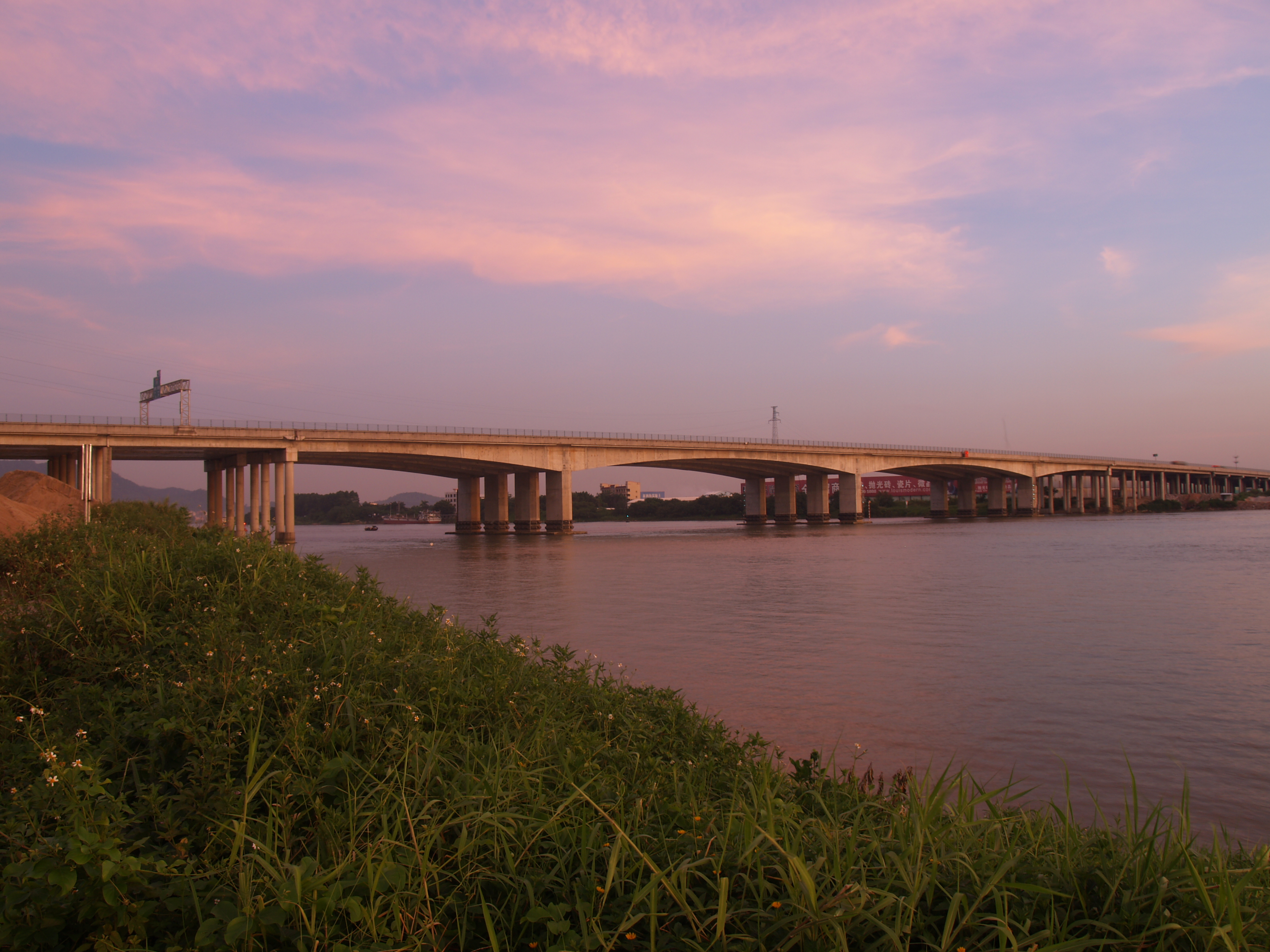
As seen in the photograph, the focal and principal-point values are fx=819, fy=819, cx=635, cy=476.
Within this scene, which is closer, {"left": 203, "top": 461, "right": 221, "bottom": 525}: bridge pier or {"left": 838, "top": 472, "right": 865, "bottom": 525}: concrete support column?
{"left": 203, "top": 461, "right": 221, "bottom": 525}: bridge pier

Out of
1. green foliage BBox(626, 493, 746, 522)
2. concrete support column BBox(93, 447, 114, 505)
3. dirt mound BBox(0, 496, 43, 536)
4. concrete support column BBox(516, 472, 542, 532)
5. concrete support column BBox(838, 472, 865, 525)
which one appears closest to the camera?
dirt mound BBox(0, 496, 43, 536)

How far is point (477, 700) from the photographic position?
4883 millimetres

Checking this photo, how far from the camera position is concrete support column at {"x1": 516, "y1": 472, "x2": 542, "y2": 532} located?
217 feet

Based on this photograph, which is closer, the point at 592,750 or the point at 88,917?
the point at 88,917

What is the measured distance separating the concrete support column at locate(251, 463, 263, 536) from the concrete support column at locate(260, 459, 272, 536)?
121 mm

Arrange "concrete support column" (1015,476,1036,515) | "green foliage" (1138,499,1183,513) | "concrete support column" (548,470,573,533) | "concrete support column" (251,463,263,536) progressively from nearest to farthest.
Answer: "concrete support column" (251,463,263,536), "concrete support column" (548,470,573,533), "concrete support column" (1015,476,1036,515), "green foliage" (1138,499,1183,513)

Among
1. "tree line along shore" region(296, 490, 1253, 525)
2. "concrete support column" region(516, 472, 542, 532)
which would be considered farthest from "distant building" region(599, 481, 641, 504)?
"concrete support column" region(516, 472, 542, 532)

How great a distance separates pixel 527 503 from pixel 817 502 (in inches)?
1275

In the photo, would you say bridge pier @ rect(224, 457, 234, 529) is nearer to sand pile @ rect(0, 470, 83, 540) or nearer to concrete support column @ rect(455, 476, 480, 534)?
concrete support column @ rect(455, 476, 480, 534)

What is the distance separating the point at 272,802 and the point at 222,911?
79cm

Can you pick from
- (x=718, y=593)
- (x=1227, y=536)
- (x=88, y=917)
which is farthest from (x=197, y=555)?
(x=1227, y=536)

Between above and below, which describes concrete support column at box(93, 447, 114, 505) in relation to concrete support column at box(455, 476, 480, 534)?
above

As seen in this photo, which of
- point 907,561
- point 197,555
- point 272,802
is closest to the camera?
point 272,802

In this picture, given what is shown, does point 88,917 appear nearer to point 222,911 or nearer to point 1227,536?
point 222,911
